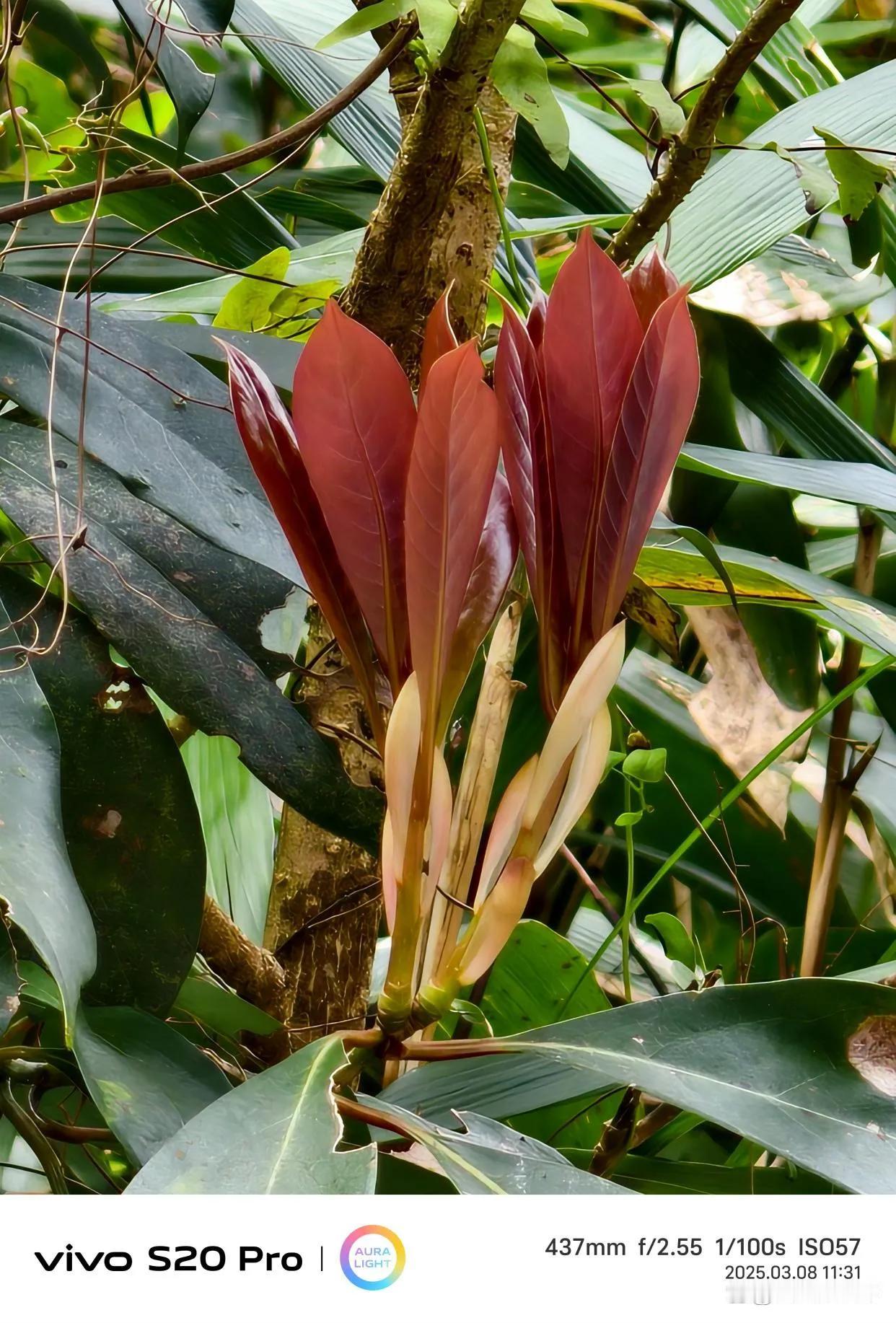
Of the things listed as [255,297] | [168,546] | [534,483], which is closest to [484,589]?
[534,483]

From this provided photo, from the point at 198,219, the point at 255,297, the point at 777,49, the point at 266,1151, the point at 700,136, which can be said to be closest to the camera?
the point at 266,1151

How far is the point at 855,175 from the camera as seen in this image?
0.40 meters

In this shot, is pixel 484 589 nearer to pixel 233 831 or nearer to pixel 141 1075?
pixel 141 1075

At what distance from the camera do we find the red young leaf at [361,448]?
Result: 259 millimetres

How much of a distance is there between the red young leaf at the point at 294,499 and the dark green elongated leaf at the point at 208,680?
0.12ft

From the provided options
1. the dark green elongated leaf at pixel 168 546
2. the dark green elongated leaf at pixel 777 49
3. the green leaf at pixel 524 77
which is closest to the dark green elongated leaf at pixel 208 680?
the dark green elongated leaf at pixel 168 546

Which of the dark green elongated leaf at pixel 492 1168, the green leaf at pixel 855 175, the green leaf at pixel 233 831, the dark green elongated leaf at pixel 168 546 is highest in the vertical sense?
the green leaf at pixel 855 175

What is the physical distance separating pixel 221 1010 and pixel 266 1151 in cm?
14

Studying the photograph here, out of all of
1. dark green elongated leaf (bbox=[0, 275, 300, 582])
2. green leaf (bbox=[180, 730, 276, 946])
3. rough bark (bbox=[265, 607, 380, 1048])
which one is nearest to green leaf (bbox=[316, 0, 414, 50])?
dark green elongated leaf (bbox=[0, 275, 300, 582])

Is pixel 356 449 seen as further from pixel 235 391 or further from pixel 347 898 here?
pixel 347 898

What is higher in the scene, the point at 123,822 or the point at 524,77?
the point at 524,77

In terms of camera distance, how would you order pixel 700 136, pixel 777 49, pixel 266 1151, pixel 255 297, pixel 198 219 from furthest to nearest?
pixel 777 49, pixel 198 219, pixel 255 297, pixel 700 136, pixel 266 1151

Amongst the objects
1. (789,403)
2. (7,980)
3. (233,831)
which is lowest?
(233,831)

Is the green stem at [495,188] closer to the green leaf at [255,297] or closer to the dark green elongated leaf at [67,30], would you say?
the green leaf at [255,297]
